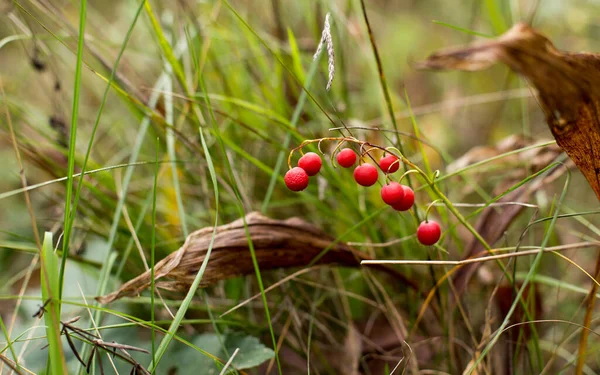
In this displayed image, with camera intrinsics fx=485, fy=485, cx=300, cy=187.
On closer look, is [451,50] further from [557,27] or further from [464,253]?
[557,27]

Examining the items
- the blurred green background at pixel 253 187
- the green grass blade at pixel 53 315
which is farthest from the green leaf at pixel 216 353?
the green grass blade at pixel 53 315

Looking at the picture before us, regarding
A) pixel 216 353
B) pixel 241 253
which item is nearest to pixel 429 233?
pixel 241 253

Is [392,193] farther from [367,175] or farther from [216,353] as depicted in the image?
[216,353]

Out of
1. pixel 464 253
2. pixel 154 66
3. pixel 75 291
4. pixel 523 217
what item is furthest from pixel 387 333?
pixel 154 66

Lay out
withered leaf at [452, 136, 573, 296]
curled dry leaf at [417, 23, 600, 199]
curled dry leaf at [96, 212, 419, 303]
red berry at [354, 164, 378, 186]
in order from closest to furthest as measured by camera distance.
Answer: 1. curled dry leaf at [417, 23, 600, 199]
2. red berry at [354, 164, 378, 186]
3. curled dry leaf at [96, 212, 419, 303]
4. withered leaf at [452, 136, 573, 296]

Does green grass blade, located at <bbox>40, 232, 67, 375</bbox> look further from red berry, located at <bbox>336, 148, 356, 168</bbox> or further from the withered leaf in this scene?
the withered leaf

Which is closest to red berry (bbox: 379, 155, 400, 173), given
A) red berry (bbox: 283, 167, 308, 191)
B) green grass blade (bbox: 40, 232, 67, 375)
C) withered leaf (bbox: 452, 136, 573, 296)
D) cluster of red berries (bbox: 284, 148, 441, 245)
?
cluster of red berries (bbox: 284, 148, 441, 245)
